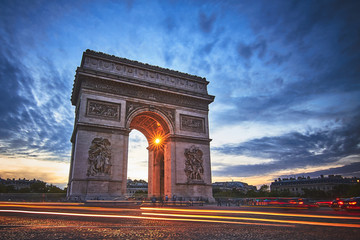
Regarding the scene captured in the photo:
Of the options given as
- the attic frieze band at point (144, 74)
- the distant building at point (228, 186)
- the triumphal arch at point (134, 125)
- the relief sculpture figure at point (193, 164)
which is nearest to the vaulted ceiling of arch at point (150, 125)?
the triumphal arch at point (134, 125)

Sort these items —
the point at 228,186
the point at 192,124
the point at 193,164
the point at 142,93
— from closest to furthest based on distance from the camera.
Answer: the point at 142,93 < the point at 193,164 < the point at 192,124 < the point at 228,186

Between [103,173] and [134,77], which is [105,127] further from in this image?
[134,77]

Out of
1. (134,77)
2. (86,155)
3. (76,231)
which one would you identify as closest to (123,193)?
(86,155)

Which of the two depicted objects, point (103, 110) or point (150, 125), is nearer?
point (103, 110)

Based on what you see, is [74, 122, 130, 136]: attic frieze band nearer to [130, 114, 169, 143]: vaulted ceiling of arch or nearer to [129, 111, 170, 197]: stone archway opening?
[130, 114, 169, 143]: vaulted ceiling of arch

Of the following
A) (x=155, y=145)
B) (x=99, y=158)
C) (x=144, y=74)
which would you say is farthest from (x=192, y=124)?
(x=99, y=158)

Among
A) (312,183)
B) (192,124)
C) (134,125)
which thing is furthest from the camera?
(312,183)

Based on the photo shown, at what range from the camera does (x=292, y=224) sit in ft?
13.7

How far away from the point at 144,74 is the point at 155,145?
8054mm

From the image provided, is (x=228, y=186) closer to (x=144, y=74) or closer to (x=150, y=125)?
(x=150, y=125)

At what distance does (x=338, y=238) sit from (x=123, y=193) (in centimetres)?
1809

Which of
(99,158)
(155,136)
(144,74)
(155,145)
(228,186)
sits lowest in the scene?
(228,186)

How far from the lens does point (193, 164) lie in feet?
75.7

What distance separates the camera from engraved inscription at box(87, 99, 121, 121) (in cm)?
2016
